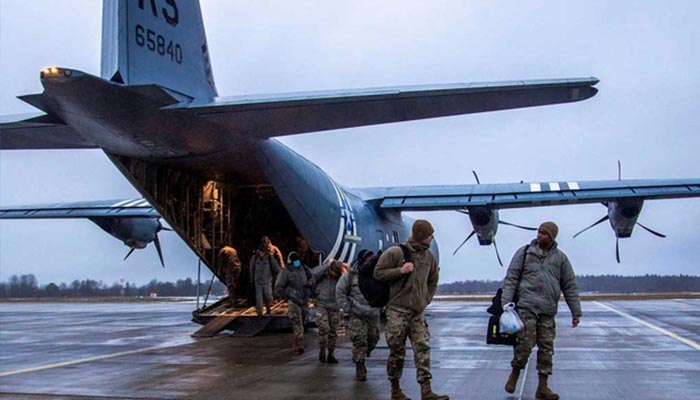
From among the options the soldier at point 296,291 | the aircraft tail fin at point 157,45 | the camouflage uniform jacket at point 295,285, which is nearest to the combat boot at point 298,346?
the soldier at point 296,291

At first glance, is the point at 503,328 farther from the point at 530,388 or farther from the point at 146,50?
the point at 146,50

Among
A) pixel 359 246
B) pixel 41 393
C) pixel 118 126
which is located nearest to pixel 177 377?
pixel 41 393

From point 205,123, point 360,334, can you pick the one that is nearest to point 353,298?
point 360,334

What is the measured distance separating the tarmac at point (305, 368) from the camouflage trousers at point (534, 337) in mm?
412

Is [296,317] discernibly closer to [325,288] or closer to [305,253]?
[325,288]

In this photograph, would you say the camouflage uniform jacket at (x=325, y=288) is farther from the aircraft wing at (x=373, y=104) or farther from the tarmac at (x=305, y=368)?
the aircraft wing at (x=373, y=104)

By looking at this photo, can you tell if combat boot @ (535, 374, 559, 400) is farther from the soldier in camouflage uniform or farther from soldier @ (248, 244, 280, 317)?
soldier @ (248, 244, 280, 317)

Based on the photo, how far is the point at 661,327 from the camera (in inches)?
584

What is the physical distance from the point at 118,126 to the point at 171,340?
4.98 metres

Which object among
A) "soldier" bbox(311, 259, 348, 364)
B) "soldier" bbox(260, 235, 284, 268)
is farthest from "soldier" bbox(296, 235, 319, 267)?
"soldier" bbox(311, 259, 348, 364)

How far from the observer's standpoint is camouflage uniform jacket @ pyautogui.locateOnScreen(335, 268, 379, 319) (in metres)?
8.39

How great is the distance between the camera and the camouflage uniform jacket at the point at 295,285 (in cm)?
1078

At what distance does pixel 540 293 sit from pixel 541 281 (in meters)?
0.13

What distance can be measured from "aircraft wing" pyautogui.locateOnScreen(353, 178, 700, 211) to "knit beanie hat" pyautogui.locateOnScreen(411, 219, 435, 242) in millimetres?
11853
